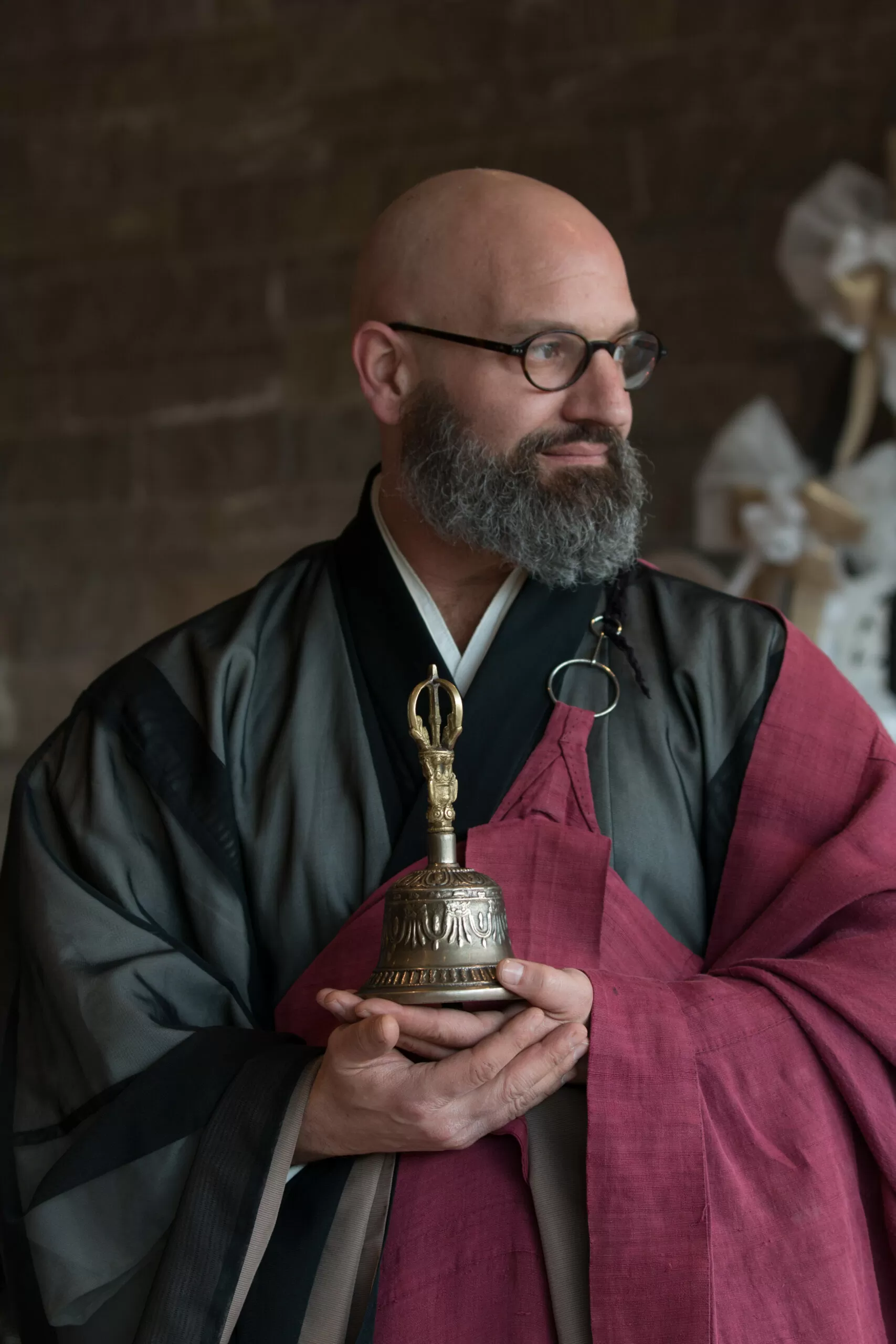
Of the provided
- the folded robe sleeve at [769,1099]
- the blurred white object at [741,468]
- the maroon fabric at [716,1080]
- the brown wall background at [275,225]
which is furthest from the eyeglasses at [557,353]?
the brown wall background at [275,225]

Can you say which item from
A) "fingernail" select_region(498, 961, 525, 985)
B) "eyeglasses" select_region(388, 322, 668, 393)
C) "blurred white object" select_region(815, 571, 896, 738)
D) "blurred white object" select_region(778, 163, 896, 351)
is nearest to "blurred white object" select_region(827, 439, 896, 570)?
"blurred white object" select_region(815, 571, 896, 738)

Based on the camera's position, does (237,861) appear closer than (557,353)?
Yes

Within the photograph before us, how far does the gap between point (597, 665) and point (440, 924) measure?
55 cm

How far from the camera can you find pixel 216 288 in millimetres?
4770

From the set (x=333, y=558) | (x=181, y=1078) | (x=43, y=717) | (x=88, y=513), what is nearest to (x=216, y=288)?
(x=88, y=513)

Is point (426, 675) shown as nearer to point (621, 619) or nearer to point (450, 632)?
point (450, 632)

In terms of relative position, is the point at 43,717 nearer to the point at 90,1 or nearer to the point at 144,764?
the point at 90,1

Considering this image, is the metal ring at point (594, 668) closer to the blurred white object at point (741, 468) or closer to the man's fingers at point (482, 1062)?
the man's fingers at point (482, 1062)

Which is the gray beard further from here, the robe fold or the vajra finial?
the vajra finial

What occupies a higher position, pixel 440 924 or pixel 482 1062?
pixel 440 924

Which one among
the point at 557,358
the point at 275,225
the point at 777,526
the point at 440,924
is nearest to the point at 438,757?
the point at 440,924

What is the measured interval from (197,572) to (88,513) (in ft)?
1.44

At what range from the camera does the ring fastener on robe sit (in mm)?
1952

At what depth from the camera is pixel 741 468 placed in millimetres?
3885
